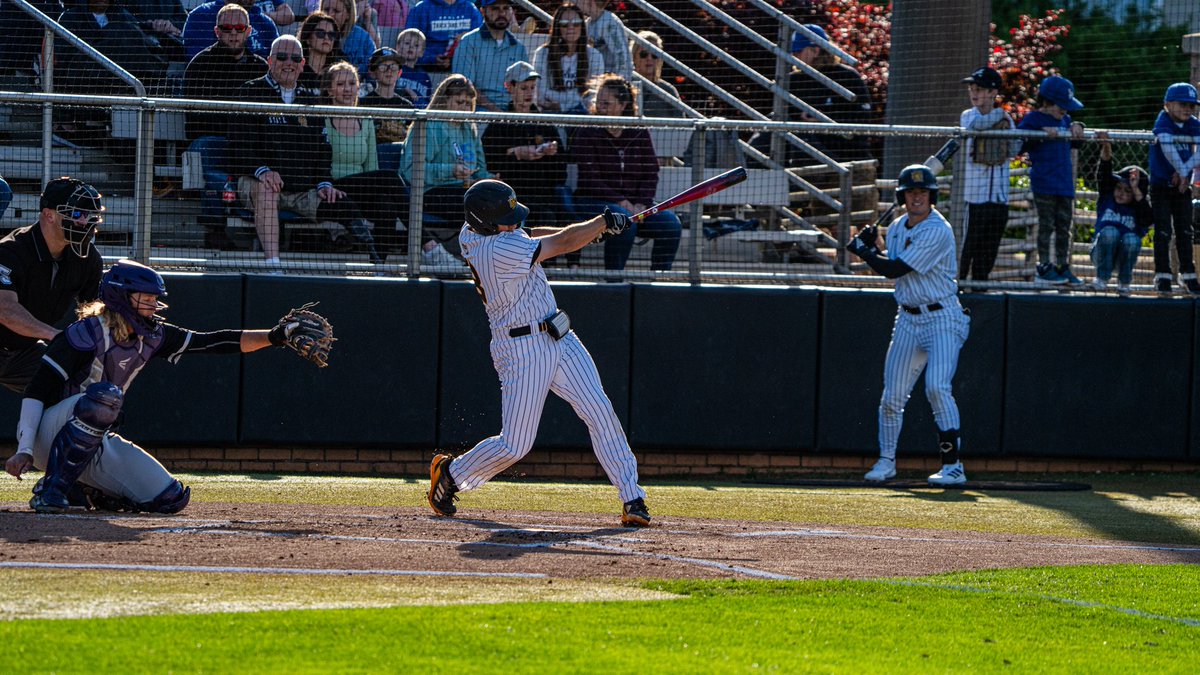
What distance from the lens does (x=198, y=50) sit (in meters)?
11.6

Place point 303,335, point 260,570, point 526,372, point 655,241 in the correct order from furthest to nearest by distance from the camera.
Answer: point 655,241
point 526,372
point 303,335
point 260,570

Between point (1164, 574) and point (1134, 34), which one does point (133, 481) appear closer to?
point (1164, 574)

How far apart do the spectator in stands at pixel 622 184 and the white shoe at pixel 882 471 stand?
2.14 m

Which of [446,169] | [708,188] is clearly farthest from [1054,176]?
[446,169]

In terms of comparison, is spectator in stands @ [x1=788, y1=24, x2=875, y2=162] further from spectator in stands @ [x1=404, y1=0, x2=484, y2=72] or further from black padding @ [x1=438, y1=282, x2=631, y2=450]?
black padding @ [x1=438, y1=282, x2=631, y2=450]

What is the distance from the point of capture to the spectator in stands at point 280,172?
10.6 m

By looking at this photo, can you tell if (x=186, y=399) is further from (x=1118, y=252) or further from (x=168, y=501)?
(x=1118, y=252)

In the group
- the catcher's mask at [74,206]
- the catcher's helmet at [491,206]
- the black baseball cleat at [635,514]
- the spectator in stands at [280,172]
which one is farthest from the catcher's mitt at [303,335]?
the spectator in stands at [280,172]

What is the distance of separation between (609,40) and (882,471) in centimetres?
437

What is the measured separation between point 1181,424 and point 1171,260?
1310 millimetres

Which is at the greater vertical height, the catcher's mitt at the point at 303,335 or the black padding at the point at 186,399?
the catcher's mitt at the point at 303,335

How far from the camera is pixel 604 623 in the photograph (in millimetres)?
5141

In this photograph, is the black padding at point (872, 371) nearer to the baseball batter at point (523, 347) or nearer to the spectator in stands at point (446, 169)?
the spectator in stands at point (446, 169)

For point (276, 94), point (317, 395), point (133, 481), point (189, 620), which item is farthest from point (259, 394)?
point (189, 620)
